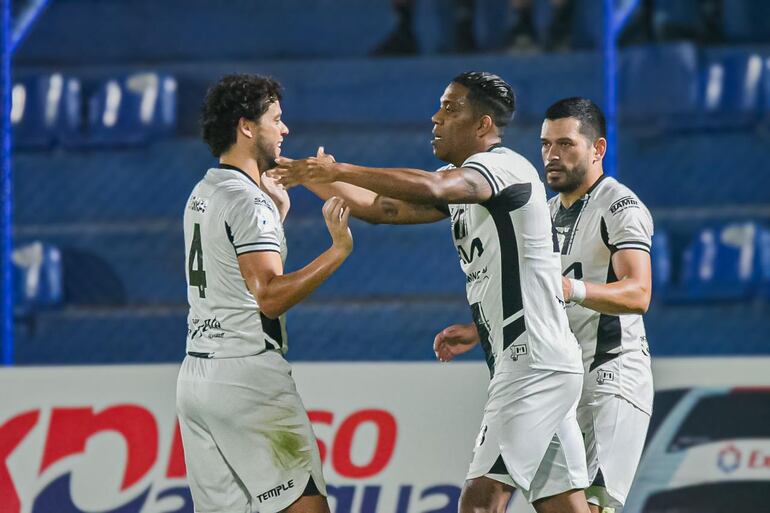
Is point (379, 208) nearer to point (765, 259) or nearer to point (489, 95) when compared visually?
point (489, 95)

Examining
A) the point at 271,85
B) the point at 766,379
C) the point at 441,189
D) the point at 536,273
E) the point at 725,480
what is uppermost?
the point at 271,85

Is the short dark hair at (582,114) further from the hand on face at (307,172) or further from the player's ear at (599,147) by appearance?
the hand on face at (307,172)

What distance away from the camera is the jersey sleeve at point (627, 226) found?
433 cm

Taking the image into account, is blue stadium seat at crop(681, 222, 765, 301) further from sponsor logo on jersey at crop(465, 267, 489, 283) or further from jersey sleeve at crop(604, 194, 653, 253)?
sponsor logo on jersey at crop(465, 267, 489, 283)

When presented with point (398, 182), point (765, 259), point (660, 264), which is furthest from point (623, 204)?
point (765, 259)

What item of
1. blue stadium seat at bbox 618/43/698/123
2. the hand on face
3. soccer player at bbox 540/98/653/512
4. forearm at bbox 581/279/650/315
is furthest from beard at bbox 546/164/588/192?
blue stadium seat at bbox 618/43/698/123

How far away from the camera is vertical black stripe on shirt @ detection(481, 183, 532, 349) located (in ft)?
13.1

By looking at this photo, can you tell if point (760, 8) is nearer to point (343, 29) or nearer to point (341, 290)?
point (343, 29)

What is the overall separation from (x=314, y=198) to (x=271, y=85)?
5238 mm

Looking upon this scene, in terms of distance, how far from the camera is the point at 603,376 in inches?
172

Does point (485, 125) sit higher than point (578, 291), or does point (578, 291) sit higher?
point (485, 125)

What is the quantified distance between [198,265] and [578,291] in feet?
3.97

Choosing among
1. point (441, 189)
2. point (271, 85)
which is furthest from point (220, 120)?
point (441, 189)

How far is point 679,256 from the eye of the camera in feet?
30.1
